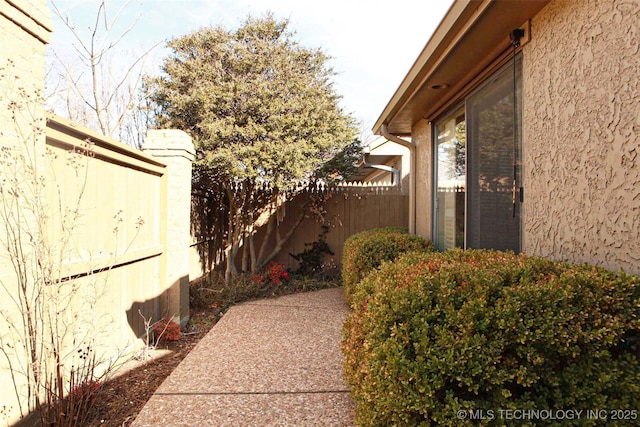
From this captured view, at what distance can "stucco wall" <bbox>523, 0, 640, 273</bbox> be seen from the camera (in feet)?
7.34

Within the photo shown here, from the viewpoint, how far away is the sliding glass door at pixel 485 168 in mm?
3656

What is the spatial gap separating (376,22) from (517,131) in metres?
8.85

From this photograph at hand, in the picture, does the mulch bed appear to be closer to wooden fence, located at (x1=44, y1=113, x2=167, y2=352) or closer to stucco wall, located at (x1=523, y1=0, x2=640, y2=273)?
wooden fence, located at (x1=44, y1=113, x2=167, y2=352)

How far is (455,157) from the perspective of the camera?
200 inches

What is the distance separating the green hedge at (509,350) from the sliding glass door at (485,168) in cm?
168

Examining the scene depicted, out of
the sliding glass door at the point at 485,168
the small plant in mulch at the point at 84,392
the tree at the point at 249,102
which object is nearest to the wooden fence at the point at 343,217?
the tree at the point at 249,102

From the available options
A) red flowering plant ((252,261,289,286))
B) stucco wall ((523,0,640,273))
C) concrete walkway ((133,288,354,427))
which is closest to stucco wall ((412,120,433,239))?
concrete walkway ((133,288,354,427))

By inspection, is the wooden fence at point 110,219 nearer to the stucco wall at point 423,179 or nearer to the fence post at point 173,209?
the fence post at point 173,209

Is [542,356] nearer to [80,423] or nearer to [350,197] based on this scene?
[80,423]

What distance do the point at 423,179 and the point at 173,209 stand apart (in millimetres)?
3753

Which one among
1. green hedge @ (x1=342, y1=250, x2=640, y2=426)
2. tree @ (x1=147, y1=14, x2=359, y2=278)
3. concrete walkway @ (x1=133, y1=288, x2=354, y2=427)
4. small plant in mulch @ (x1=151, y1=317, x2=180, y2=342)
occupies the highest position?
tree @ (x1=147, y1=14, x2=359, y2=278)

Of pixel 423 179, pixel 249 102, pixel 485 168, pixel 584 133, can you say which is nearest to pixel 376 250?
pixel 485 168

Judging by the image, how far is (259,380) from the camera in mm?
3434

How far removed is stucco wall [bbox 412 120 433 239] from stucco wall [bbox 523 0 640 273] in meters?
2.84
